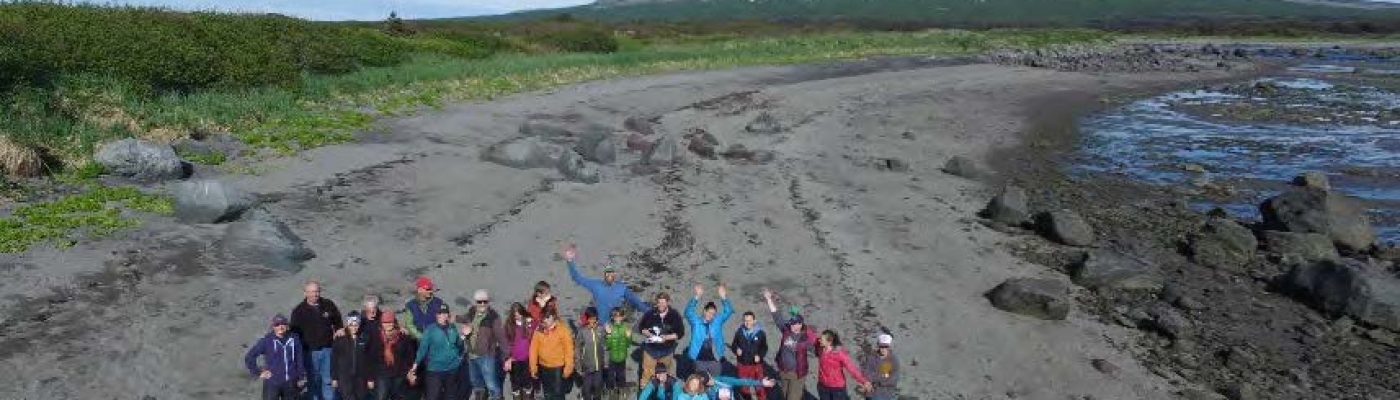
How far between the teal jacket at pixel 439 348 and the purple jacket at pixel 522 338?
789 mm

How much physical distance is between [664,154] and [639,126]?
273 inches

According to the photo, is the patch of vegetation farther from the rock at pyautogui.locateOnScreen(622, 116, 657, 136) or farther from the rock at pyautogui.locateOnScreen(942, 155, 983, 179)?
the rock at pyautogui.locateOnScreen(942, 155, 983, 179)

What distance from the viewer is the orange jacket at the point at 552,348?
12.9m

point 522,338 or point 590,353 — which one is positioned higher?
point 522,338

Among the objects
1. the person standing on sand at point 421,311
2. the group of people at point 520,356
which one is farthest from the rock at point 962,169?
the person standing on sand at point 421,311

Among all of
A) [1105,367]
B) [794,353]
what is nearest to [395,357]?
[794,353]

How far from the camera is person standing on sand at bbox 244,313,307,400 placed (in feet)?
38.6

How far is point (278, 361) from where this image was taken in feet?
38.7

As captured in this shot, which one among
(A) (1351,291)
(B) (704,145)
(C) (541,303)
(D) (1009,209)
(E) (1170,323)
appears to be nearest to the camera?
(C) (541,303)

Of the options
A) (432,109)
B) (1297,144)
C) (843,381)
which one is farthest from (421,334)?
(1297,144)

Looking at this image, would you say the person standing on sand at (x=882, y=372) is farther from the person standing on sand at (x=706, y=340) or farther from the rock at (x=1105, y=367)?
the rock at (x=1105, y=367)

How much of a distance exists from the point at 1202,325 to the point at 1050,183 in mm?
14463

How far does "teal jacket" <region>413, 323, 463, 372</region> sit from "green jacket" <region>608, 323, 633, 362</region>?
2.11 meters

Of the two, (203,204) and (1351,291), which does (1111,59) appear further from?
(203,204)
